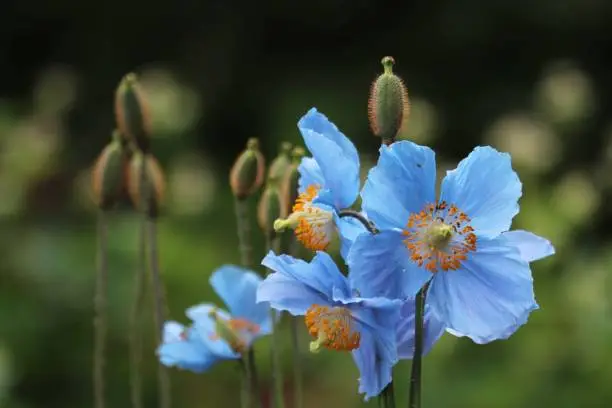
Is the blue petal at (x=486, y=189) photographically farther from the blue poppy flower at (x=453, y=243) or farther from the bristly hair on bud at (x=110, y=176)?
the bristly hair on bud at (x=110, y=176)

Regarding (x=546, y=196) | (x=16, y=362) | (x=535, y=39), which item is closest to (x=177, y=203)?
(x=16, y=362)

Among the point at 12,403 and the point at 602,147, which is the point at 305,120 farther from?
the point at 602,147

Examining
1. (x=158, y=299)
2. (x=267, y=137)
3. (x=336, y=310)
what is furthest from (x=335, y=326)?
(x=267, y=137)

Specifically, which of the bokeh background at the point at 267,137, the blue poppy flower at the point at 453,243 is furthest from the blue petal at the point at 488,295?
the bokeh background at the point at 267,137

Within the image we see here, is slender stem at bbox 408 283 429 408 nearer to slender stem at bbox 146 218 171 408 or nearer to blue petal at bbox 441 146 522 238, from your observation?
blue petal at bbox 441 146 522 238

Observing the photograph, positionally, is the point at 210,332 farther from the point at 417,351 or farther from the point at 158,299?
the point at 417,351

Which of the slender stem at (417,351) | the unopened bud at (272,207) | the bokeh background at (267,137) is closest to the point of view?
the slender stem at (417,351)
